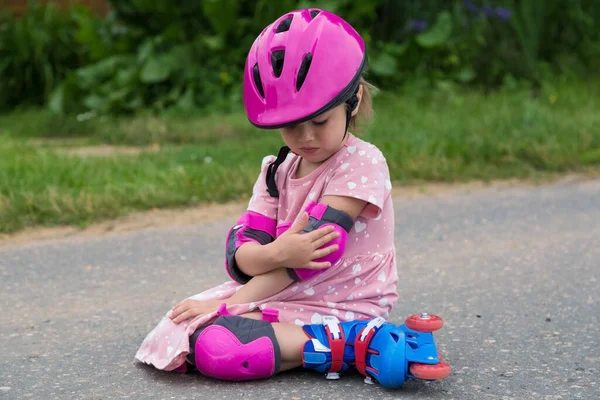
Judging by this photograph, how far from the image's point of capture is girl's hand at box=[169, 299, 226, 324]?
2.75m

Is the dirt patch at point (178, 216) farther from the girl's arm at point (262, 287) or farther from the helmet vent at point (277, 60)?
the helmet vent at point (277, 60)

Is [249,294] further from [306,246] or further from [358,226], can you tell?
[358,226]

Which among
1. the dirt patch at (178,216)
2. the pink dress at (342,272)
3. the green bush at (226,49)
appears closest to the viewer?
the pink dress at (342,272)

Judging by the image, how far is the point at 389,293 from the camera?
2.85 m

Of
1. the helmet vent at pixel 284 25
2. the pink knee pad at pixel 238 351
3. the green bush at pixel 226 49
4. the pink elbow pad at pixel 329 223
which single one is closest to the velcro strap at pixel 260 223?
the pink elbow pad at pixel 329 223

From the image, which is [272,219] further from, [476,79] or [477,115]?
[476,79]

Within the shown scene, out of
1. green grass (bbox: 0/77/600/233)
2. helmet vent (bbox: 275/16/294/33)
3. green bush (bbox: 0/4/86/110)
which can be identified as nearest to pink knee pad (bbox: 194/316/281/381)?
helmet vent (bbox: 275/16/294/33)

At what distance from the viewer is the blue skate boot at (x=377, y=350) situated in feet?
8.21

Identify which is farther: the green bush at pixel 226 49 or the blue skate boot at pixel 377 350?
the green bush at pixel 226 49

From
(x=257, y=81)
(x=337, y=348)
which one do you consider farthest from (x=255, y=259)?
(x=257, y=81)

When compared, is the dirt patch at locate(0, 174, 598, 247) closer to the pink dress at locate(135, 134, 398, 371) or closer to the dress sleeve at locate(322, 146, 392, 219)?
the pink dress at locate(135, 134, 398, 371)

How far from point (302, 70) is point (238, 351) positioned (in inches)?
31.6

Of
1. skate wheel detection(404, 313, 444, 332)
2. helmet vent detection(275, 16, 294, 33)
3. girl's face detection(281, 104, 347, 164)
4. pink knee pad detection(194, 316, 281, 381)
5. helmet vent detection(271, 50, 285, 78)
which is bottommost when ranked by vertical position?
pink knee pad detection(194, 316, 281, 381)

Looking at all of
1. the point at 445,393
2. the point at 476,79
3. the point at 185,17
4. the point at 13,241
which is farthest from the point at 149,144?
the point at 445,393
